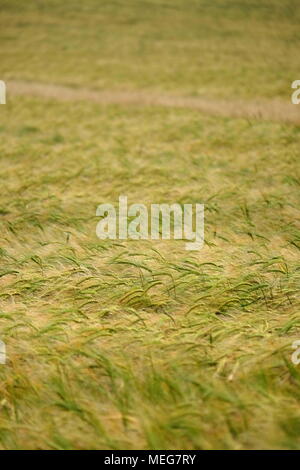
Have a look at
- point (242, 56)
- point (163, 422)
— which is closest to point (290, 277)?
point (163, 422)

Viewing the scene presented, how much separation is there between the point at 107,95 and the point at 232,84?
363 centimetres

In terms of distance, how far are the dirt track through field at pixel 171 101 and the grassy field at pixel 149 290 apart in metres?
0.49

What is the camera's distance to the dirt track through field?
24.8ft

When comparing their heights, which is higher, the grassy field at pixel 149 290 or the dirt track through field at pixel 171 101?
the dirt track through field at pixel 171 101

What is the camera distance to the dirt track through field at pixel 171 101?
7.57 meters
